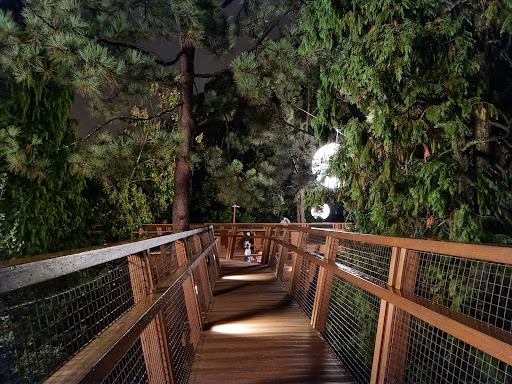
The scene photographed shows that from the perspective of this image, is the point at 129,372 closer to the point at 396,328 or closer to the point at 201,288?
the point at 396,328

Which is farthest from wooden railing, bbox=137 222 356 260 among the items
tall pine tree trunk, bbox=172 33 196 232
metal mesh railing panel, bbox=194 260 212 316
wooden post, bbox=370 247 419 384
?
wooden post, bbox=370 247 419 384

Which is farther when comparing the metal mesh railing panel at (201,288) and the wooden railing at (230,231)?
the wooden railing at (230,231)

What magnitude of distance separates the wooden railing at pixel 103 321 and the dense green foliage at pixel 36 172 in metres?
6.45

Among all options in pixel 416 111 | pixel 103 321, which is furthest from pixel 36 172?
pixel 103 321

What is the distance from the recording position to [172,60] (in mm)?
13523

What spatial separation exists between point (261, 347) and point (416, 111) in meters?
4.32

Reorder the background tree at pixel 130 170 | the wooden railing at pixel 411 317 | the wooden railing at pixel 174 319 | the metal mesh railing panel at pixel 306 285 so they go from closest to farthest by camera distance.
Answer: the wooden railing at pixel 174 319 → the wooden railing at pixel 411 317 → the metal mesh railing panel at pixel 306 285 → the background tree at pixel 130 170

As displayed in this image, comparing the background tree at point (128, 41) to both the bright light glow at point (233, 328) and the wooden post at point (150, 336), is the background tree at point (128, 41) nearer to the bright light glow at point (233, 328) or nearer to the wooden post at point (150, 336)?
the bright light glow at point (233, 328)

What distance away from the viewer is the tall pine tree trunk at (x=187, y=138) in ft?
43.0

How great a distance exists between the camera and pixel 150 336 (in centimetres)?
258

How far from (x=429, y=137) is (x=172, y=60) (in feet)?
30.4

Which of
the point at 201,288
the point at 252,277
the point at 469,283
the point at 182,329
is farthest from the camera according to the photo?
the point at 252,277

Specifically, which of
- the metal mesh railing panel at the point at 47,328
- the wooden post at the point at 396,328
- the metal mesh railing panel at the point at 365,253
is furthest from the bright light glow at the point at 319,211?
the metal mesh railing panel at the point at 47,328

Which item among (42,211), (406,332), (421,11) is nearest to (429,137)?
(421,11)
